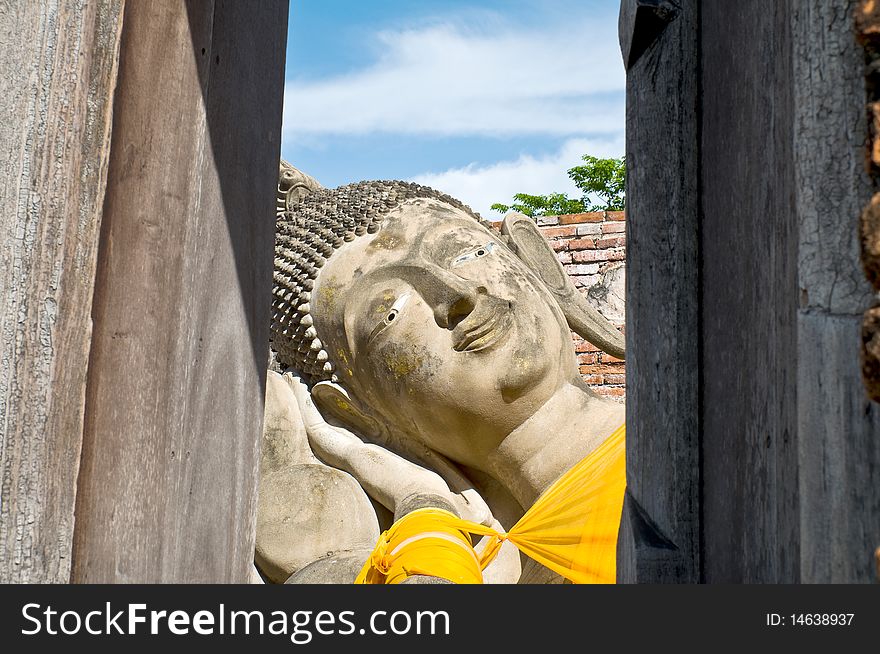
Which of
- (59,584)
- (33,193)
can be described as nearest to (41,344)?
(33,193)

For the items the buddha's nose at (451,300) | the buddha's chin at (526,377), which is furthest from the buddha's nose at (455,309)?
the buddha's chin at (526,377)

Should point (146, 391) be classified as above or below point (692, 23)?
below

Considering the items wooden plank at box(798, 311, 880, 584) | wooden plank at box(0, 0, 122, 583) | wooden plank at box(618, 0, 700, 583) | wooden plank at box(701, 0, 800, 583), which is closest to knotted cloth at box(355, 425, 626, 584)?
wooden plank at box(618, 0, 700, 583)

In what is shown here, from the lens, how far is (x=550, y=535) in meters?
2.95

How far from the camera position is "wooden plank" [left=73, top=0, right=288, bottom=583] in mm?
1273

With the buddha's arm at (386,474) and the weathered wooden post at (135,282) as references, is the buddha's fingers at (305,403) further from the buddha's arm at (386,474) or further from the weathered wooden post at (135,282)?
the weathered wooden post at (135,282)

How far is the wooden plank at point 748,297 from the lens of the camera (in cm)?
85

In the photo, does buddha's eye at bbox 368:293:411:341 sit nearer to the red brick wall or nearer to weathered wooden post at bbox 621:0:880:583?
weathered wooden post at bbox 621:0:880:583

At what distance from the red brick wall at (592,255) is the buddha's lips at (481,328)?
3.75 meters

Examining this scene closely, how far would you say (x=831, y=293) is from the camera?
2.31 feet

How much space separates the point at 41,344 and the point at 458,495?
99.1 inches

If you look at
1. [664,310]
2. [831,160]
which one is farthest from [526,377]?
[831,160]

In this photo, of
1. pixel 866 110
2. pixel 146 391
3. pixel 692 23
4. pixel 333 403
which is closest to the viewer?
pixel 866 110

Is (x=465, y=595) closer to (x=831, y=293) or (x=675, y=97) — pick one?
(x=831, y=293)
